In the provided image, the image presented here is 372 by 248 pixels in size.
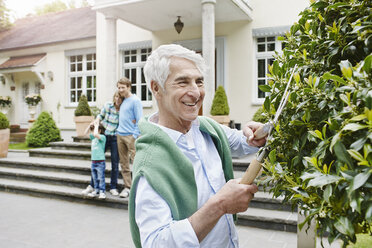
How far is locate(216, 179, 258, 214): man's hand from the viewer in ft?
4.01

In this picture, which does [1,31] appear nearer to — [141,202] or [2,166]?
[2,166]

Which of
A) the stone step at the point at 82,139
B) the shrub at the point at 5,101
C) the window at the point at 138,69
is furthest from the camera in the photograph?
the shrub at the point at 5,101

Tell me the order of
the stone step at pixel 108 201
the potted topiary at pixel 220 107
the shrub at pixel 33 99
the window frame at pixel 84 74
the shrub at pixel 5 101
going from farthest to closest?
the shrub at pixel 5 101 → the shrub at pixel 33 99 → the window frame at pixel 84 74 → the potted topiary at pixel 220 107 → the stone step at pixel 108 201

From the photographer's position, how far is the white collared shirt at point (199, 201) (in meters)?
1.17

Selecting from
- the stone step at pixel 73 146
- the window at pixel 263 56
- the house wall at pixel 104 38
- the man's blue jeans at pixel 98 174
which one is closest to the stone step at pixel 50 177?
the man's blue jeans at pixel 98 174

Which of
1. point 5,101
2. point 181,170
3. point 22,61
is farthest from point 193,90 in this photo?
point 5,101

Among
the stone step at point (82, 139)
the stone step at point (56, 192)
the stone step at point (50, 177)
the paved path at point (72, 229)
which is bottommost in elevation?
the paved path at point (72, 229)

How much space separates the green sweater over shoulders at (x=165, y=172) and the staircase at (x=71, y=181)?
146 inches

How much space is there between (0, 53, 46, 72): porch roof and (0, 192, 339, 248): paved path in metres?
10.5

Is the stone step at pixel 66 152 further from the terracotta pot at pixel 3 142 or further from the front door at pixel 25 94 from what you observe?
the front door at pixel 25 94

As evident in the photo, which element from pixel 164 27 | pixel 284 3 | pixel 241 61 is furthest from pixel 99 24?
pixel 284 3

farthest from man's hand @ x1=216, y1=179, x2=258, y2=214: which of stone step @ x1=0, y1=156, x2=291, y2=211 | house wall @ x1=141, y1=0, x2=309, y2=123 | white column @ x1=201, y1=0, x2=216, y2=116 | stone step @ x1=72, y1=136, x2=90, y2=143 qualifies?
house wall @ x1=141, y1=0, x2=309, y2=123

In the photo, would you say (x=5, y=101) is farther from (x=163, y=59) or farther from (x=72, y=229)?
(x=163, y=59)

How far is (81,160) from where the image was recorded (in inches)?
342
